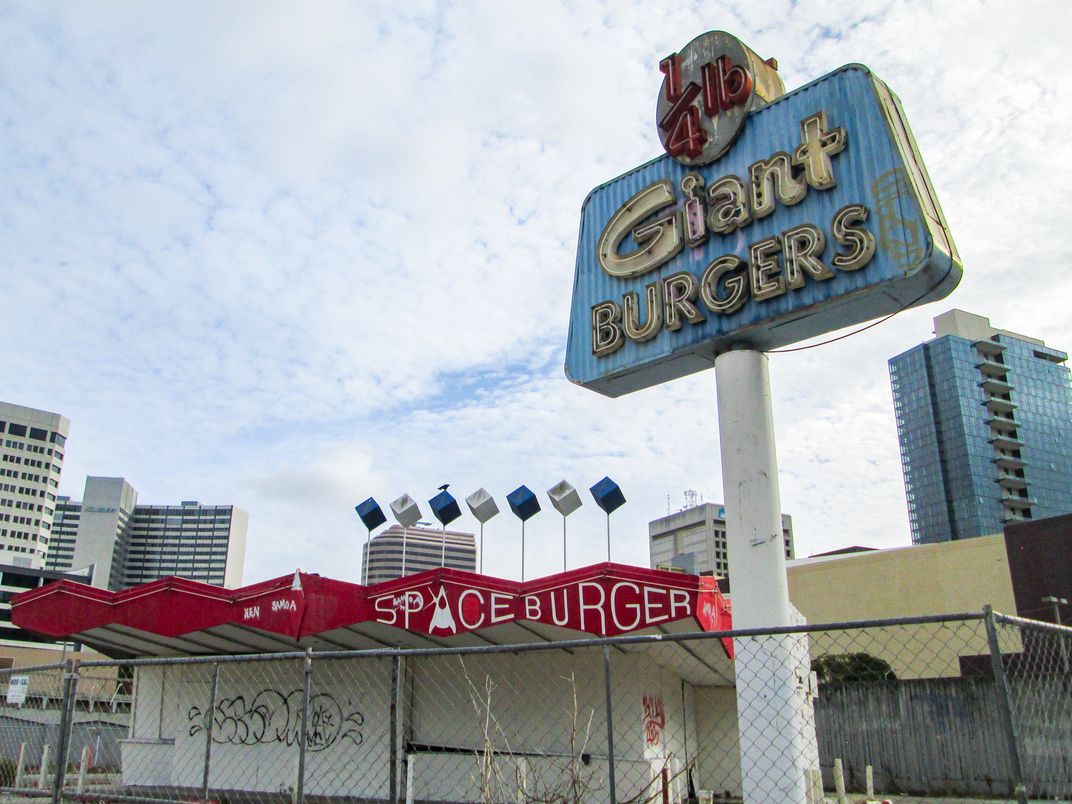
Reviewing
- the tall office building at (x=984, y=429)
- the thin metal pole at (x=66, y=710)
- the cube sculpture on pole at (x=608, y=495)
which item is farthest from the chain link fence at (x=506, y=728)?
the tall office building at (x=984, y=429)

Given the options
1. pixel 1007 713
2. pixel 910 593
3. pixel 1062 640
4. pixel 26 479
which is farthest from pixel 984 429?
pixel 26 479

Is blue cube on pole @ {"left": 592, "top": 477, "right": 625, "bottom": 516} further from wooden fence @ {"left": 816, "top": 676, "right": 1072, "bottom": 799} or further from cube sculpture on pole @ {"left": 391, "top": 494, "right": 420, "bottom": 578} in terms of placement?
wooden fence @ {"left": 816, "top": 676, "right": 1072, "bottom": 799}

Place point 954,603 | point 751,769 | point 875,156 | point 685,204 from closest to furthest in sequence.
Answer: point 751,769
point 875,156
point 685,204
point 954,603

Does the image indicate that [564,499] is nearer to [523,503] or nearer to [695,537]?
[523,503]

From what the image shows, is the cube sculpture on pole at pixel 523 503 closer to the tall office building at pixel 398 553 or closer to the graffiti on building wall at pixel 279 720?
the graffiti on building wall at pixel 279 720

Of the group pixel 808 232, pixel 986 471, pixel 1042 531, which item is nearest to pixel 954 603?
pixel 1042 531

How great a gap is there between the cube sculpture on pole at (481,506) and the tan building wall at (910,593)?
1381 inches

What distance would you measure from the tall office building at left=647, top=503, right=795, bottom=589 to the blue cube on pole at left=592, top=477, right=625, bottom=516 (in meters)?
134

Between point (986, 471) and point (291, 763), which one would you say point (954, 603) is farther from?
point (986, 471)

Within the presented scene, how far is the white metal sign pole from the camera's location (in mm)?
11023

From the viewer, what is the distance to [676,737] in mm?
18969

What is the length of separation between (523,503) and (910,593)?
45.2m

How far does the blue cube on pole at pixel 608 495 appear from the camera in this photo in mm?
18188

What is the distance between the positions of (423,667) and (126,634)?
268 inches
